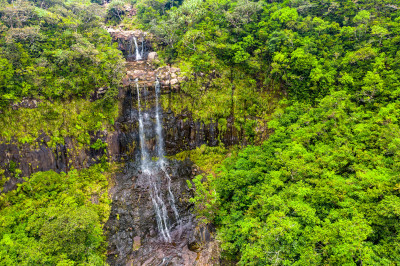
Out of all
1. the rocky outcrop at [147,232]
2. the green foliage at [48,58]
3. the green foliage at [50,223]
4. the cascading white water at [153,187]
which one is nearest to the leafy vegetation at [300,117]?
the rocky outcrop at [147,232]

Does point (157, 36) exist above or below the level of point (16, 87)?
above

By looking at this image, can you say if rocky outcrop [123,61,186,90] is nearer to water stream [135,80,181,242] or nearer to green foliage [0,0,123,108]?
water stream [135,80,181,242]

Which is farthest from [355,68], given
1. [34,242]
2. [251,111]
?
[34,242]

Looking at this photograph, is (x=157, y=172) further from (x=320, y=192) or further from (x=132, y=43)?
(x=132, y=43)

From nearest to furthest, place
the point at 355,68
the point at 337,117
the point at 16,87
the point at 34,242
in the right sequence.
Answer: the point at 34,242, the point at 337,117, the point at 16,87, the point at 355,68

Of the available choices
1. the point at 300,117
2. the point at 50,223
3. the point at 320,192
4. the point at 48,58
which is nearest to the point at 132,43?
the point at 48,58

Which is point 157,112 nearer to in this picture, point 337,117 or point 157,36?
point 157,36

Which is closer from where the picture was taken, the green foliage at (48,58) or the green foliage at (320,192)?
the green foliage at (320,192)

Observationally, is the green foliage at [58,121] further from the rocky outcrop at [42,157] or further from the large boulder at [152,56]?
the large boulder at [152,56]
